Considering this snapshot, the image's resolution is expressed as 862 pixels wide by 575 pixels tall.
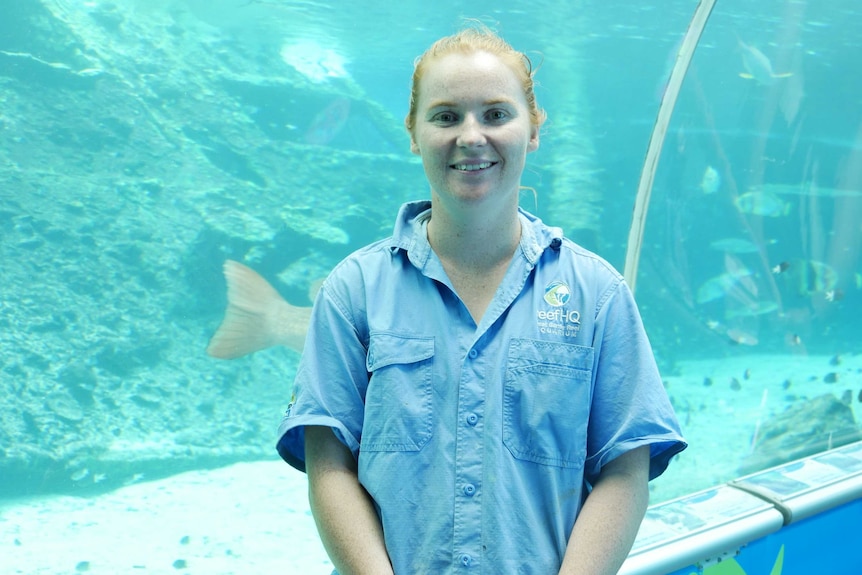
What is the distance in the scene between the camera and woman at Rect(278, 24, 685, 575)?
4.23 feet

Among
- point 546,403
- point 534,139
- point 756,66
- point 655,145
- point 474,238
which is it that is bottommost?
point 546,403

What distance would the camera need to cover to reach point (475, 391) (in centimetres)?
131

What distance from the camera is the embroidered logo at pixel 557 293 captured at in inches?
55.0

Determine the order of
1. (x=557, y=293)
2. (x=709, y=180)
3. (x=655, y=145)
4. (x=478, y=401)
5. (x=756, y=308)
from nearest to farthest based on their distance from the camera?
(x=478, y=401)
(x=557, y=293)
(x=655, y=145)
(x=756, y=308)
(x=709, y=180)

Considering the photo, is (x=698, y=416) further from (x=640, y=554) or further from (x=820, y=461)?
(x=640, y=554)

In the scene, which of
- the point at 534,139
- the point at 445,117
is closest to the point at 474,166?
the point at 445,117

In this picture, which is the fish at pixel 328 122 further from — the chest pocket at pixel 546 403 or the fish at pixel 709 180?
the chest pocket at pixel 546 403

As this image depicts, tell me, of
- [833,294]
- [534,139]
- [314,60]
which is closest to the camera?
[534,139]

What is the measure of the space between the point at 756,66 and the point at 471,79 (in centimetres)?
721

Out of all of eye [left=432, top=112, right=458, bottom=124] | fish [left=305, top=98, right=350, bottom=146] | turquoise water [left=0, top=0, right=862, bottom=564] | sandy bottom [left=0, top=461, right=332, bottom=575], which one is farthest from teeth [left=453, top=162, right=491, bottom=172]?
fish [left=305, top=98, right=350, bottom=146]

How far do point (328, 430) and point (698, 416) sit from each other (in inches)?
371

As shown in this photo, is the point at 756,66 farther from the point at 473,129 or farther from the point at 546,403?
the point at 546,403

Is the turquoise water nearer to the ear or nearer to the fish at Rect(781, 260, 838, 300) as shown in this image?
the fish at Rect(781, 260, 838, 300)

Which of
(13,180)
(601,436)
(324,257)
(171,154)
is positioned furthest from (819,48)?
(601,436)
